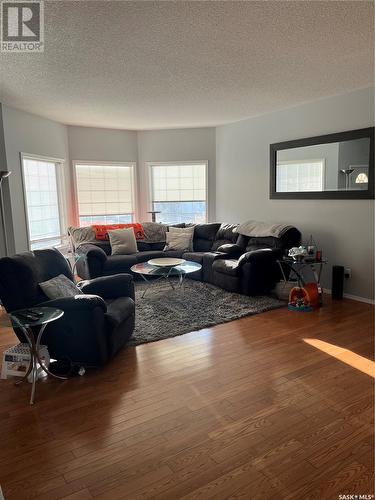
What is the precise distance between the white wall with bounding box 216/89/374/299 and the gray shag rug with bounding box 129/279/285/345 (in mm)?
1164

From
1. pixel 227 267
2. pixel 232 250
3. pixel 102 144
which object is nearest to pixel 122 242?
pixel 232 250

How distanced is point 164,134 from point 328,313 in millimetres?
4738

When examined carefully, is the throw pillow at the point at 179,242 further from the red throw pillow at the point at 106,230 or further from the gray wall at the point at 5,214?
the gray wall at the point at 5,214

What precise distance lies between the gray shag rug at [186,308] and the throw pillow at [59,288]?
79 centimetres

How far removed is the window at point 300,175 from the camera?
500cm

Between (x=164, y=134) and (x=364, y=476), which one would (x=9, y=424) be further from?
(x=164, y=134)

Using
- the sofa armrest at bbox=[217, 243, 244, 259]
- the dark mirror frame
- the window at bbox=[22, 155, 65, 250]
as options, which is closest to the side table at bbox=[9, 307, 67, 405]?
the window at bbox=[22, 155, 65, 250]

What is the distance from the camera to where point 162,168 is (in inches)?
290

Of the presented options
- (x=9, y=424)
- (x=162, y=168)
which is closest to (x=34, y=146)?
(x=162, y=168)

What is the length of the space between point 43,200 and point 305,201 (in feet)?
13.9

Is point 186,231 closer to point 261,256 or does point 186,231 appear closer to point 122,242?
point 122,242

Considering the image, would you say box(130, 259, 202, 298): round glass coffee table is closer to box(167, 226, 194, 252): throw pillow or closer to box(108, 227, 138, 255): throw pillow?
box(108, 227, 138, 255): throw pillow

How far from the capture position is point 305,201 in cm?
527

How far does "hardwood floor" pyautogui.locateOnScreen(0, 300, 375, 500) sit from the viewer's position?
1836mm
